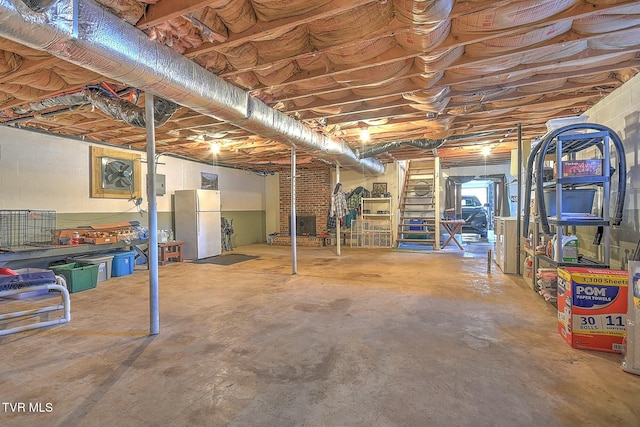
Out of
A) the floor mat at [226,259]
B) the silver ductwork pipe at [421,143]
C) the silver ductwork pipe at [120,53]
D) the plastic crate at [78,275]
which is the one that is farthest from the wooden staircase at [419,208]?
the plastic crate at [78,275]

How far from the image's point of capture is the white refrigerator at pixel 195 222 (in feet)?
23.1

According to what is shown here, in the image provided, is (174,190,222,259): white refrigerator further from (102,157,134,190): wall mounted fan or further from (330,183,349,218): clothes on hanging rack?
(330,183,349,218): clothes on hanging rack

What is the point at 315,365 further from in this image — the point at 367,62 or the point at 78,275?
the point at 78,275

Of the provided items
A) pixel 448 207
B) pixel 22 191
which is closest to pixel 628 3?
pixel 22 191

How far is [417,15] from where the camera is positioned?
2031 mm

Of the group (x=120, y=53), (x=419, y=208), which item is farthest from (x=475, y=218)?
(x=120, y=53)

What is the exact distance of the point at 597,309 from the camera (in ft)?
8.04

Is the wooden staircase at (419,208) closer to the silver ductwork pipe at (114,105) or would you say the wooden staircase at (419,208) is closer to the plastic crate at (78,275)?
the silver ductwork pipe at (114,105)

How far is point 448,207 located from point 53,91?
10.8m

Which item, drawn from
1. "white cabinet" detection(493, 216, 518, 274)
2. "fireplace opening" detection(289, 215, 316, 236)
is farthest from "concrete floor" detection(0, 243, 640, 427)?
"fireplace opening" detection(289, 215, 316, 236)

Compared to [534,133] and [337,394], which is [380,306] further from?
[534,133]

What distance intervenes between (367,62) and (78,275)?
183 inches

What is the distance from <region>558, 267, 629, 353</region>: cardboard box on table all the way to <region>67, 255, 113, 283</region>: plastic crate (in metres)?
5.84

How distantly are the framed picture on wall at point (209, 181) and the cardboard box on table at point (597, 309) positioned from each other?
7.90 metres
